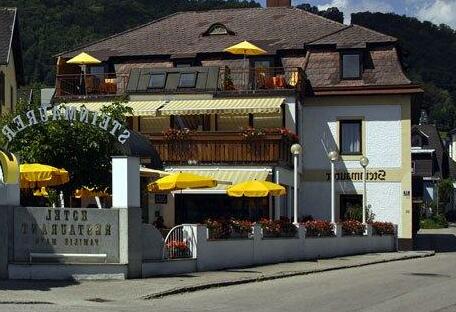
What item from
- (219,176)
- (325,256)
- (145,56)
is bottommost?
(325,256)

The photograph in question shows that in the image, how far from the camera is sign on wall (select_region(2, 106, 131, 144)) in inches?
955

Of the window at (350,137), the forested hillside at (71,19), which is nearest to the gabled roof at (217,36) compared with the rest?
the window at (350,137)

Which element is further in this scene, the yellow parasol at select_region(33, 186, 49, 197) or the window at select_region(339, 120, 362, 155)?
the window at select_region(339, 120, 362, 155)

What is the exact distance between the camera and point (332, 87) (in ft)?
136

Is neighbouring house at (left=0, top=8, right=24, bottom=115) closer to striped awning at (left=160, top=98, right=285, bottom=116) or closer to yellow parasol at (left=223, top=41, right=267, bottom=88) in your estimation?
striped awning at (left=160, top=98, right=285, bottom=116)

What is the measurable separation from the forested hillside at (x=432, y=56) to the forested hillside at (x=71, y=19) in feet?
109

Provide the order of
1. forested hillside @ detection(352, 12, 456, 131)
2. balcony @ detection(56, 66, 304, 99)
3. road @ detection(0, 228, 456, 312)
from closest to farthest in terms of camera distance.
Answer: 1. road @ detection(0, 228, 456, 312)
2. balcony @ detection(56, 66, 304, 99)
3. forested hillside @ detection(352, 12, 456, 131)

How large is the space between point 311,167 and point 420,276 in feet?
55.8

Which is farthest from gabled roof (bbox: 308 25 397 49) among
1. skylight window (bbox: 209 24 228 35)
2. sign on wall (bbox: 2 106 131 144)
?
sign on wall (bbox: 2 106 131 144)

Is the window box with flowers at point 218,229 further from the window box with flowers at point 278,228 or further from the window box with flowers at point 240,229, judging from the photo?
the window box with flowers at point 278,228

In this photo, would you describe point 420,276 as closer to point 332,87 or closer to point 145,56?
point 332,87

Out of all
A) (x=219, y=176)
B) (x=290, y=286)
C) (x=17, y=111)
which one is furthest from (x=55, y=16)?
(x=290, y=286)

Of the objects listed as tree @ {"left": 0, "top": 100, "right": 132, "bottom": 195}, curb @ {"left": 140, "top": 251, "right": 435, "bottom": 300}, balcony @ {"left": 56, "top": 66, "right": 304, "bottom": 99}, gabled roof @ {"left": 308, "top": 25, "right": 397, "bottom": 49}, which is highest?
gabled roof @ {"left": 308, "top": 25, "right": 397, "bottom": 49}

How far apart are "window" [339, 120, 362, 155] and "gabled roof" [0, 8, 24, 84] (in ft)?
58.4
